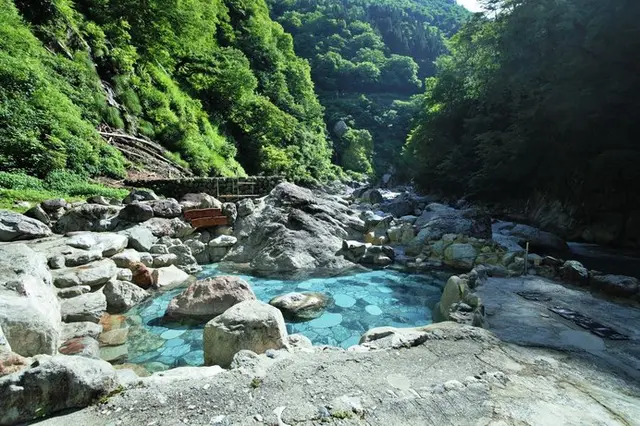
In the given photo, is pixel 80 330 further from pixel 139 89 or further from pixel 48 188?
pixel 139 89

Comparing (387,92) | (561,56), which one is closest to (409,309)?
(561,56)

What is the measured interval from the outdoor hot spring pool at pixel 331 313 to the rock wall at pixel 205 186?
5.08 m

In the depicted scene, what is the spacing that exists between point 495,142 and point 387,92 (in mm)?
66436

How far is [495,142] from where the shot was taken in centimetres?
1762

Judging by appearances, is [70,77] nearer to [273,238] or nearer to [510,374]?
[273,238]

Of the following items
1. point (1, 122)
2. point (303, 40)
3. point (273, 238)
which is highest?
point (303, 40)

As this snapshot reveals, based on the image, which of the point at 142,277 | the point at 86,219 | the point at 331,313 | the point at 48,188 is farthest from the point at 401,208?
the point at 48,188

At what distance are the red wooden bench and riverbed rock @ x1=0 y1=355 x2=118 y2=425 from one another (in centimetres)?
743

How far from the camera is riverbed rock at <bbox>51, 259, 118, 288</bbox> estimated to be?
568 centimetres

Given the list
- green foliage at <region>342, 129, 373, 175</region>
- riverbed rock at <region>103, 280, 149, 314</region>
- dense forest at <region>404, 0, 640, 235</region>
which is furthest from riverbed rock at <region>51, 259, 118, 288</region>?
green foliage at <region>342, 129, 373, 175</region>

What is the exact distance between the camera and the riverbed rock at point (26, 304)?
136 inches

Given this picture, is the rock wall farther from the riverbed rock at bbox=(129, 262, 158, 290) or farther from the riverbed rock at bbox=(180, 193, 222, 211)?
the riverbed rock at bbox=(129, 262, 158, 290)

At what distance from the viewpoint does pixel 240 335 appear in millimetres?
3965

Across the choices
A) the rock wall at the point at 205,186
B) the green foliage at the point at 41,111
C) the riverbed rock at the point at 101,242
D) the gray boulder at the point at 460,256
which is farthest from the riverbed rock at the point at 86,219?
the gray boulder at the point at 460,256
